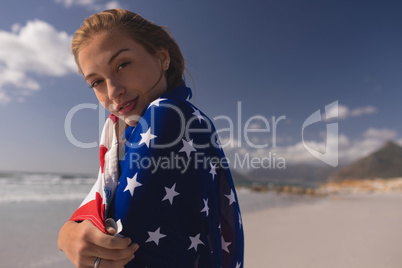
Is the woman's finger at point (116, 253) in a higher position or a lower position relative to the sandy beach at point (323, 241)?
higher

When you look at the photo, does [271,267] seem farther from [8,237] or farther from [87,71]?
[8,237]

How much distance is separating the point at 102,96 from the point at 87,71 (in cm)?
8

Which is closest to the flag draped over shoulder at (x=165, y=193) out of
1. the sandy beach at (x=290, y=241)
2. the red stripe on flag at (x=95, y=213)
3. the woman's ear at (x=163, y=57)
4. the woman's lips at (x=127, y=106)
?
the red stripe on flag at (x=95, y=213)

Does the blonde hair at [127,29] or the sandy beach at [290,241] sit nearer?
the blonde hair at [127,29]

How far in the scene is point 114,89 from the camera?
70cm

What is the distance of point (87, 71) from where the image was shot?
719 millimetres

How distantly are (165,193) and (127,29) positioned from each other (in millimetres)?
496

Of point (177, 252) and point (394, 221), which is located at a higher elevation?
point (177, 252)

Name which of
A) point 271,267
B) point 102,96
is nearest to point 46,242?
point 271,267

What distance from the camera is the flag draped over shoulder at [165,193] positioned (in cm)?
50

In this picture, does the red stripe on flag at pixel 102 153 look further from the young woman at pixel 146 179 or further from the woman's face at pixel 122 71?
the woman's face at pixel 122 71

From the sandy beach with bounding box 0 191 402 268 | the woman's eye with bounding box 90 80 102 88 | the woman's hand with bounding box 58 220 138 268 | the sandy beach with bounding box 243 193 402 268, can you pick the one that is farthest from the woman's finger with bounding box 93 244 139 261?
the sandy beach with bounding box 243 193 402 268

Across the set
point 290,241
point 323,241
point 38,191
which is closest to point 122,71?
point 290,241

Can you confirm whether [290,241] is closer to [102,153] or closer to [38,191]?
[102,153]
